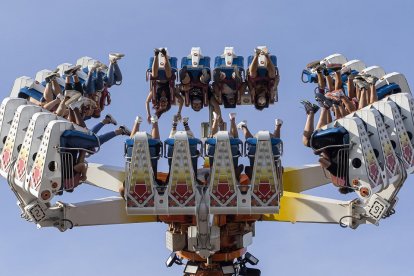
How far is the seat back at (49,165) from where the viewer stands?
42.0 meters

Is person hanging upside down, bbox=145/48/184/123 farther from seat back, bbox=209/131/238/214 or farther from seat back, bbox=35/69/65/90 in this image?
seat back, bbox=209/131/238/214

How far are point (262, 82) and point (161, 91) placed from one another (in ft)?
8.96

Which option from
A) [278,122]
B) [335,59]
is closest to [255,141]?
[278,122]

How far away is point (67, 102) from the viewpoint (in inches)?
1730

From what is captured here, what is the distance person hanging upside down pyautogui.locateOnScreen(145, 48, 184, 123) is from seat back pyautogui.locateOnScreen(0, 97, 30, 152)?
3.91 metres

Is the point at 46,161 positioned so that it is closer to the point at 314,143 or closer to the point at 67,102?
the point at 67,102

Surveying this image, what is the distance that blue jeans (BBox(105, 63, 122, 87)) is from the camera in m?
48.2

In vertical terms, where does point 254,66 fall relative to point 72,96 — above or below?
above

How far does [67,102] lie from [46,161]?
8.11 ft

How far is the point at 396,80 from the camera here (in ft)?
153

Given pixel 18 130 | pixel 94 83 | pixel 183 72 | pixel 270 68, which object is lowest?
pixel 18 130

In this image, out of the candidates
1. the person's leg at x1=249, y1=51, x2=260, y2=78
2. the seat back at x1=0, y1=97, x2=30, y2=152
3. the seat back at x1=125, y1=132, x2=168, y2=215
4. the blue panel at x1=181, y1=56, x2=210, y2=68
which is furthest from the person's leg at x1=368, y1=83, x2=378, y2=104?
the seat back at x1=0, y1=97, x2=30, y2=152

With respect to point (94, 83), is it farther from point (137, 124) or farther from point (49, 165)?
point (49, 165)

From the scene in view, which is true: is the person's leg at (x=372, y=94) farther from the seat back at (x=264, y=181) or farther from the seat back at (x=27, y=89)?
the seat back at (x=27, y=89)
